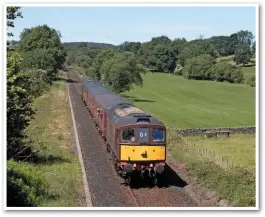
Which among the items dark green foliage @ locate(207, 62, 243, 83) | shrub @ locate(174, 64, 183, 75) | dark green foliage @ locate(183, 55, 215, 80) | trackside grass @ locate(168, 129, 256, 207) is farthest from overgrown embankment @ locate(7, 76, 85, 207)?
shrub @ locate(174, 64, 183, 75)

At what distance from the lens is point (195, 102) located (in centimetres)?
8388

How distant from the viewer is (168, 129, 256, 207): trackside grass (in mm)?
17559

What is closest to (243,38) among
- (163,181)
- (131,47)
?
(131,47)

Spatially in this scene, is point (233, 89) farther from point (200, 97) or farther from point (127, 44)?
point (127, 44)

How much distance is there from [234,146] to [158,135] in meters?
22.1

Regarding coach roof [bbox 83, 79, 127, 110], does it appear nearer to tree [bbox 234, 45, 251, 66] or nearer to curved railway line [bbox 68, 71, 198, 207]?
curved railway line [bbox 68, 71, 198, 207]

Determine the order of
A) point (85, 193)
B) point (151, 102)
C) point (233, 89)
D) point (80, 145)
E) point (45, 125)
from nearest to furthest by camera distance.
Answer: point (85, 193) → point (80, 145) → point (45, 125) → point (151, 102) → point (233, 89)

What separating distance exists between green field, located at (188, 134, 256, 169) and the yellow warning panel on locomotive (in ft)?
41.4

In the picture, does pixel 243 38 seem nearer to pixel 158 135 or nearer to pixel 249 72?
pixel 249 72

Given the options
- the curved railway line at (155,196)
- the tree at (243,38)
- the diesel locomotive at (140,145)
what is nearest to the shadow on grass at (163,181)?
the curved railway line at (155,196)

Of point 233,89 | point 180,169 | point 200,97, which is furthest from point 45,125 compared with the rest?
point 233,89
